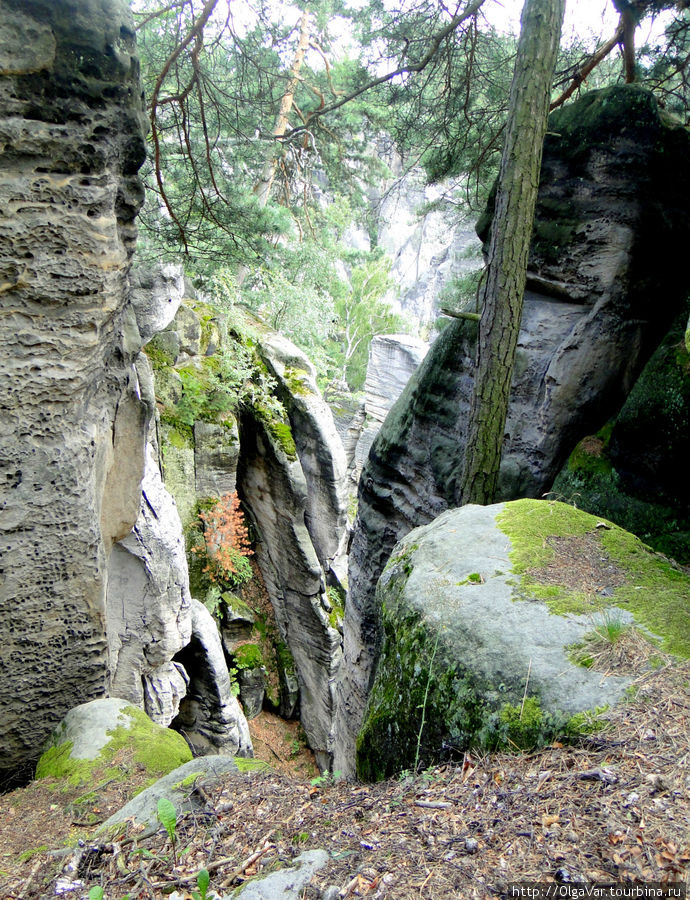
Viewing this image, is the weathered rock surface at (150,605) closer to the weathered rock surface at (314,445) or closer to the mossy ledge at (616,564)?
the weathered rock surface at (314,445)

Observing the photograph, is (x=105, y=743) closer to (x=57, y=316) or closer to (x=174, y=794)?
(x=174, y=794)

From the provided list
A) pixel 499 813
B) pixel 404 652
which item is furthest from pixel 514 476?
pixel 499 813

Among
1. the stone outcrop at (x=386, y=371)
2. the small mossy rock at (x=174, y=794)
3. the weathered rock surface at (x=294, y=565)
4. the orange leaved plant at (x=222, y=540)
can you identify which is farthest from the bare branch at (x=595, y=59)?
the stone outcrop at (x=386, y=371)

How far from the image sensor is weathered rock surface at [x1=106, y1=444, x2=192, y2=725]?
21.9 ft

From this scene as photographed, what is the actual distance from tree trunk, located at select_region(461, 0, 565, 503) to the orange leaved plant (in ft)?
19.5

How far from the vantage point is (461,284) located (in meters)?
9.05

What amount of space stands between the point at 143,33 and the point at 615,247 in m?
5.41

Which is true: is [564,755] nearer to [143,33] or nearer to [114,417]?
[114,417]

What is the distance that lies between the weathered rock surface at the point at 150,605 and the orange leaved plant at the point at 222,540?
238 cm

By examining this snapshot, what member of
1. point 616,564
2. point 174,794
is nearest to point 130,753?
point 174,794

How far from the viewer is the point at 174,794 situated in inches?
91.9

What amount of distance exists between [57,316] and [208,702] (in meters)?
7.14

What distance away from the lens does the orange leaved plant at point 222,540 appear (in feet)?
32.0

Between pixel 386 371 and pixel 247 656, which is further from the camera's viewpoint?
pixel 386 371
